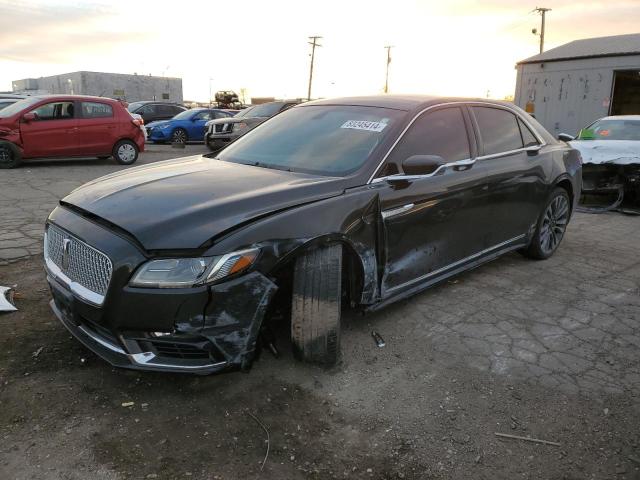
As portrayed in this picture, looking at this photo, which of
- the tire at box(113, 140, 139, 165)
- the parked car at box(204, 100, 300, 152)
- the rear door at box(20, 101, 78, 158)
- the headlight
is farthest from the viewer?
the parked car at box(204, 100, 300, 152)

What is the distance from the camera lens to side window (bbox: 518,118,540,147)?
4.74 m

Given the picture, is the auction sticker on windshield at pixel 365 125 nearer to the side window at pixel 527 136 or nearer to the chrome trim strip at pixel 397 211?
the chrome trim strip at pixel 397 211

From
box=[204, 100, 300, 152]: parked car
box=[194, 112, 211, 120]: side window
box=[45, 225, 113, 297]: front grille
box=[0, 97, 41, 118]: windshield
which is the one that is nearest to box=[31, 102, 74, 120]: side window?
box=[0, 97, 41, 118]: windshield

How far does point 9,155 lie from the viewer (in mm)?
10469

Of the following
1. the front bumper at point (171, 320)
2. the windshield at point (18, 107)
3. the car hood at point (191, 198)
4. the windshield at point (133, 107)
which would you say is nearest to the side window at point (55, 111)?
the windshield at point (18, 107)

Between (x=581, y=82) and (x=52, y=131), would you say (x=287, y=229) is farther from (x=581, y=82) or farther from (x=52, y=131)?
(x=581, y=82)

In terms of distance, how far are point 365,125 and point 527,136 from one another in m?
2.04

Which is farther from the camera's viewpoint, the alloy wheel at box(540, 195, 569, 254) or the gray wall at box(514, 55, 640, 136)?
the gray wall at box(514, 55, 640, 136)

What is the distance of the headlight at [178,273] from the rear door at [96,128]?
1002 centimetres

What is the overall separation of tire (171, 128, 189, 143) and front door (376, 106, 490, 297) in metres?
15.1

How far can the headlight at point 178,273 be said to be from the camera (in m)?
2.42

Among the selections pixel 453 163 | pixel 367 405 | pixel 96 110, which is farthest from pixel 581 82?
pixel 367 405

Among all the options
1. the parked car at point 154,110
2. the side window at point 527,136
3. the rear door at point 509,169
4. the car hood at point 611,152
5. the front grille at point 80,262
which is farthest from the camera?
the parked car at point 154,110

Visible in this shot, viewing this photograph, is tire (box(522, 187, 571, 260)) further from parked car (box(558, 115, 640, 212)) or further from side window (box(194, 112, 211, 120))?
side window (box(194, 112, 211, 120))
